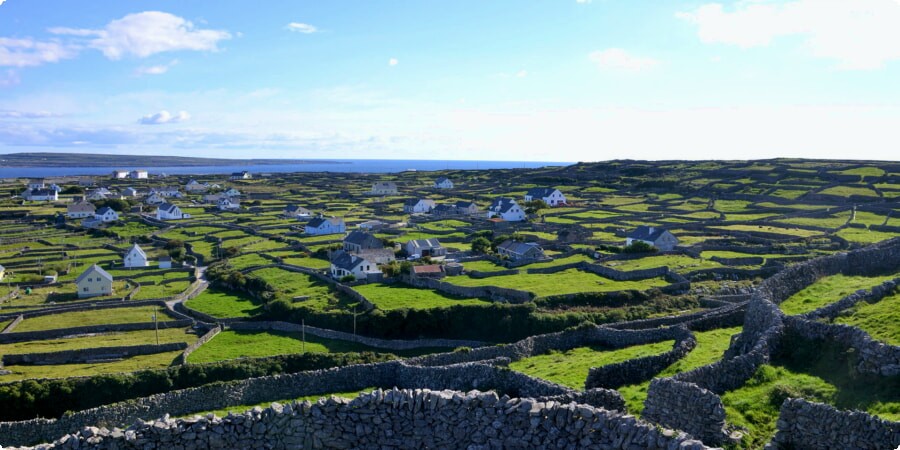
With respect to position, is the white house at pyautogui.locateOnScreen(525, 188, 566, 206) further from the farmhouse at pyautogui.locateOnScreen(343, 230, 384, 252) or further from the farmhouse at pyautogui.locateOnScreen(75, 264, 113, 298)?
the farmhouse at pyautogui.locateOnScreen(75, 264, 113, 298)

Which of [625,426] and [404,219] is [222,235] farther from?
[625,426]

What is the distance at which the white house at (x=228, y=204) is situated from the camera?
122 metres

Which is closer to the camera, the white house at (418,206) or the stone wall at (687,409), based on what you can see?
the stone wall at (687,409)

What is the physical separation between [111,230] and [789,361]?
101 meters

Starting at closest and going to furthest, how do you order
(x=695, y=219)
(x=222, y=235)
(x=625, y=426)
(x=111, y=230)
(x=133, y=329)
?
(x=625, y=426) → (x=133, y=329) → (x=695, y=219) → (x=222, y=235) → (x=111, y=230)

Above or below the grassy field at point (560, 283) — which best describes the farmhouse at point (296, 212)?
above

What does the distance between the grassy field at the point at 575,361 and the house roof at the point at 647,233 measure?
1279 inches

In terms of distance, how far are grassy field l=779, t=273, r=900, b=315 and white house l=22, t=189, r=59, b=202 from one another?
509ft

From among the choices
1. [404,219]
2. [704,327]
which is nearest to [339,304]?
[704,327]

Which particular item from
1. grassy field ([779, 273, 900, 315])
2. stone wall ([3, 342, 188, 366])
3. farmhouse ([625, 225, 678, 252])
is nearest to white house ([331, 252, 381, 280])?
stone wall ([3, 342, 188, 366])

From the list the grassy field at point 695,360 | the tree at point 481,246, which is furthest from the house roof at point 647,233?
the grassy field at point 695,360

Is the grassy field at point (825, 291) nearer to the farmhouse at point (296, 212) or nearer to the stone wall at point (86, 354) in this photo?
the stone wall at point (86, 354)

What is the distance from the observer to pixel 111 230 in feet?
316

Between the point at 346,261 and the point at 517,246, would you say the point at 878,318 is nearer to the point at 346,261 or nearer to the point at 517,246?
the point at 517,246
